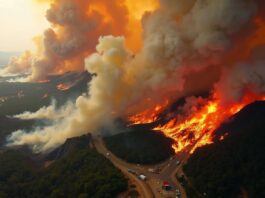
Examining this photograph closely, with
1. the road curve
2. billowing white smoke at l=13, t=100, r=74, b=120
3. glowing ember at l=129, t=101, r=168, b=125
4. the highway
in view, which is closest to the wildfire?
glowing ember at l=129, t=101, r=168, b=125

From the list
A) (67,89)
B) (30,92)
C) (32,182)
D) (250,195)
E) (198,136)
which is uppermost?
(30,92)

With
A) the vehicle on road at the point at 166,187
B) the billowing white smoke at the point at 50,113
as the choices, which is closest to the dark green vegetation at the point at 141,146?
the vehicle on road at the point at 166,187

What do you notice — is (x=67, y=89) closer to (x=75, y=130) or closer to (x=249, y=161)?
(x=75, y=130)

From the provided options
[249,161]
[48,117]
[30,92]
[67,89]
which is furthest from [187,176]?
[30,92]

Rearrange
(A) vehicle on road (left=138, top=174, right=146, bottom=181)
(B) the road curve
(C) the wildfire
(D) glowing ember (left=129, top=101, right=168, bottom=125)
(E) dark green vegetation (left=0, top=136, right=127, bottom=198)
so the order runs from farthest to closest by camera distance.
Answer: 1. (D) glowing ember (left=129, top=101, right=168, bottom=125)
2. (C) the wildfire
3. (A) vehicle on road (left=138, top=174, right=146, bottom=181)
4. (E) dark green vegetation (left=0, top=136, right=127, bottom=198)
5. (B) the road curve

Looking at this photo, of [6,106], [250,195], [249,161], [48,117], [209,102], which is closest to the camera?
[250,195]

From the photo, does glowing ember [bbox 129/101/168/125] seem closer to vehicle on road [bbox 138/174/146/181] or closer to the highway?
the highway
